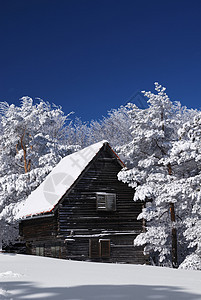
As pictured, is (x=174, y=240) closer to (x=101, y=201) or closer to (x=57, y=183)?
(x=101, y=201)

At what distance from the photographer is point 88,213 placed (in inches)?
1060

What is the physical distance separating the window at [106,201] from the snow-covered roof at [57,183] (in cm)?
248

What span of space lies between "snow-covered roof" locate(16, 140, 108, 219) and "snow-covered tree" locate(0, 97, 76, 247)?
215 centimetres

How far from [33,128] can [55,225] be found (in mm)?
11282

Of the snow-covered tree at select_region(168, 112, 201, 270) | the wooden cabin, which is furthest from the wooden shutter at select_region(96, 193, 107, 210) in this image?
the snow-covered tree at select_region(168, 112, 201, 270)

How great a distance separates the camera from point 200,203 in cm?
2316

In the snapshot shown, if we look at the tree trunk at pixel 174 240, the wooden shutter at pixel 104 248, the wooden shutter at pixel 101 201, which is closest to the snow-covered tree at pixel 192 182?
the tree trunk at pixel 174 240

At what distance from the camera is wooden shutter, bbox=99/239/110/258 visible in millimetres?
26750

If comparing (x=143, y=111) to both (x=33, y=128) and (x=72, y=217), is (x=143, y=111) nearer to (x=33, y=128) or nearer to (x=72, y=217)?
(x=72, y=217)

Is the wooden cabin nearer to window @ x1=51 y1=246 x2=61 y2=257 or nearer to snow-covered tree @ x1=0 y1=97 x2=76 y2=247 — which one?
window @ x1=51 y1=246 x2=61 y2=257

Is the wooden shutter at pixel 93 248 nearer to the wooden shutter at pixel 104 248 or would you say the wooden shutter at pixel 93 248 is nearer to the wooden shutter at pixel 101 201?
the wooden shutter at pixel 104 248

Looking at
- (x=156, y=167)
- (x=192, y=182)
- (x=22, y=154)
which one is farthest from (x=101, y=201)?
(x=22, y=154)

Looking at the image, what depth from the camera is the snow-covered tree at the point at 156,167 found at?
24969 mm

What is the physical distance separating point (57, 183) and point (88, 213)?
3393 mm
